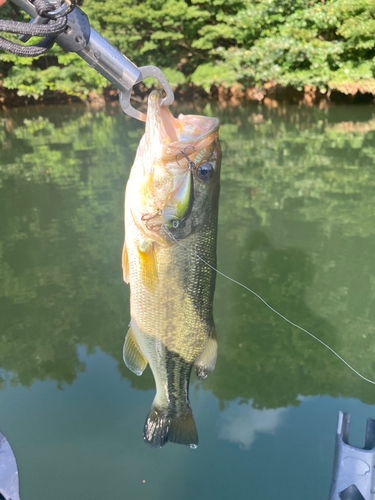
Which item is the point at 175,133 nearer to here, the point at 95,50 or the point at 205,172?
the point at 205,172

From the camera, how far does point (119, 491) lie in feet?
9.78

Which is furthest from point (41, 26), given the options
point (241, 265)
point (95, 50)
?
point (241, 265)

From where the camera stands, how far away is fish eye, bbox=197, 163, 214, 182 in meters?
1.88

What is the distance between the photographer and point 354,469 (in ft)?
5.90

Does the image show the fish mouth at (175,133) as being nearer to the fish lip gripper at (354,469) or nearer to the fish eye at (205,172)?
the fish eye at (205,172)

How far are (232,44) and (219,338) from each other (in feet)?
56.4

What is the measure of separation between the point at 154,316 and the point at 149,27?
63.3 ft

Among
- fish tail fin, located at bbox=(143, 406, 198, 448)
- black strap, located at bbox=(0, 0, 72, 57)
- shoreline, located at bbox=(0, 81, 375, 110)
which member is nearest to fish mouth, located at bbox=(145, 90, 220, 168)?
black strap, located at bbox=(0, 0, 72, 57)

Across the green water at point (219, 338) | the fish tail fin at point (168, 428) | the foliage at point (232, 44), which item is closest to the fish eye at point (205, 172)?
the fish tail fin at point (168, 428)

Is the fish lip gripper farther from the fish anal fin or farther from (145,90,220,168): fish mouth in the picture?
(145,90,220,168): fish mouth

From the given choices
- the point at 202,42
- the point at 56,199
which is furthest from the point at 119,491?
the point at 202,42

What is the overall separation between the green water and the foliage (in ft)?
24.6

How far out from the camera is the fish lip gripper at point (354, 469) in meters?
1.79

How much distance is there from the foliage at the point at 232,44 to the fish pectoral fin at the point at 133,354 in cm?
1501
